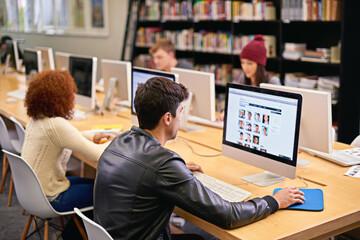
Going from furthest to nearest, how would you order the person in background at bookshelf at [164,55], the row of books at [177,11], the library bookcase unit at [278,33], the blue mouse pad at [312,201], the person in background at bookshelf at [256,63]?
the row of books at [177,11]
the library bookcase unit at [278,33]
the person in background at bookshelf at [164,55]
the person in background at bookshelf at [256,63]
the blue mouse pad at [312,201]

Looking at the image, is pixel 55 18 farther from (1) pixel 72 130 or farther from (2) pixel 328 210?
(2) pixel 328 210

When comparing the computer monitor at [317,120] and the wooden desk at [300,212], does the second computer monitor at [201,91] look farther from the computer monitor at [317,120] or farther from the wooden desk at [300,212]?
the computer monitor at [317,120]

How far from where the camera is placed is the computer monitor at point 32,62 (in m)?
4.82

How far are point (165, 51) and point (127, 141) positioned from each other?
2.85m

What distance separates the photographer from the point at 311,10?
15.1 feet

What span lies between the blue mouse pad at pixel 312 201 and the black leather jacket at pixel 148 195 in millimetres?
171

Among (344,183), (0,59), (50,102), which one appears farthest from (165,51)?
(0,59)

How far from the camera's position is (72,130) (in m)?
2.60

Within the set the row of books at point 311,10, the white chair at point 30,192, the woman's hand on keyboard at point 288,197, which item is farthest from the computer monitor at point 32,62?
the woman's hand on keyboard at point 288,197

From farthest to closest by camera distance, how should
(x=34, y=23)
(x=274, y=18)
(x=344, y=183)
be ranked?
(x=34, y=23) < (x=274, y=18) < (x=344, y=183)

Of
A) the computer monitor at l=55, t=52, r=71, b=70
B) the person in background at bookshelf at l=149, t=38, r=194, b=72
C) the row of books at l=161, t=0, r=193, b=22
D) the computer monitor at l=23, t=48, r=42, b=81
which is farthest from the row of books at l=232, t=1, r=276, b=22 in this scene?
the computer monitor at l=23, t=48, r=42, b=81

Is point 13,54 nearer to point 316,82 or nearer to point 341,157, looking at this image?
point 316,82

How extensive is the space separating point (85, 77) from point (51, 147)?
4.80 feet

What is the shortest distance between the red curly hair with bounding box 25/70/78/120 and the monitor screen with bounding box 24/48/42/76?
A: 2.20 m
